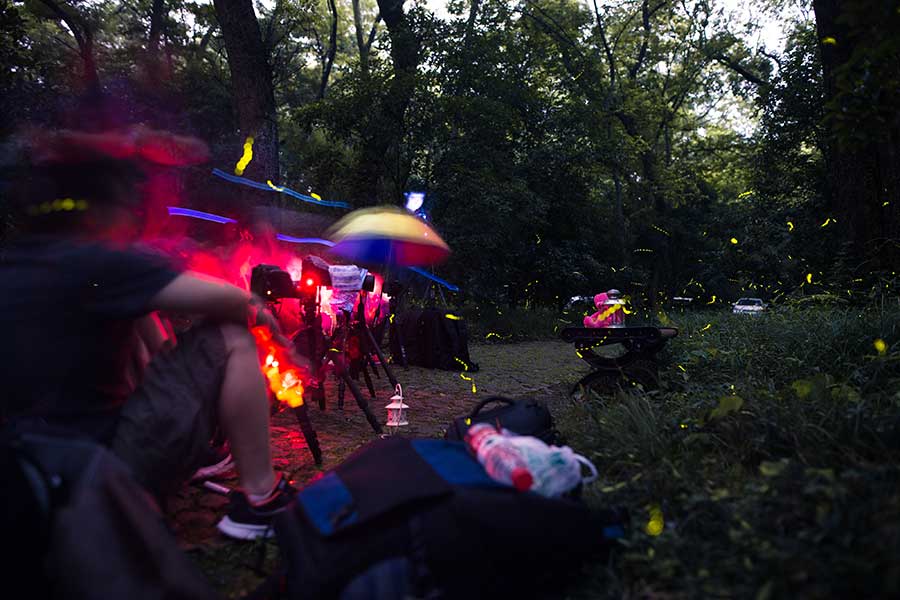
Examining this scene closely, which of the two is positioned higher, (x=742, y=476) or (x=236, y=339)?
(x=236, y=339)

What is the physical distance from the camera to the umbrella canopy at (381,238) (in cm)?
679

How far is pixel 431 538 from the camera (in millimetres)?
1669

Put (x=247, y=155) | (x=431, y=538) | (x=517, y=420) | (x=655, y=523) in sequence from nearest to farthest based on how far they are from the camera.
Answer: (x=431, y=538), (x=655, y=523), (x=517, y=420), (x=247, y=155)

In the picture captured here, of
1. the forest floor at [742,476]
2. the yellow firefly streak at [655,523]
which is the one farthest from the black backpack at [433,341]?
the yellow firefly streak at [655,523]

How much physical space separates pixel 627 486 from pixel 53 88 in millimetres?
17492

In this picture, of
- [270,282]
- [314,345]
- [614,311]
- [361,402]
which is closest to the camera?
[270,282]

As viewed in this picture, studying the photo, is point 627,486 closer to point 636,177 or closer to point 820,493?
point 820,493

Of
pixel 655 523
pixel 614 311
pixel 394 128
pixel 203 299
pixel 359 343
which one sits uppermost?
pixel 394 128

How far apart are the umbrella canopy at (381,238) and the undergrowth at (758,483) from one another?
12.7 ft

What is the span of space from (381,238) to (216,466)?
4122 millimetres

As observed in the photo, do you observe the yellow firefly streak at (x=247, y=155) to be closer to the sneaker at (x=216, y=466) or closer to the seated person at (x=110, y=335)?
the sneaker at (x=216, y=466)

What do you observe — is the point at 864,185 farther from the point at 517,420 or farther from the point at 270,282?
the point at 270,282

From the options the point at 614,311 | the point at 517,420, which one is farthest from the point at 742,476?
the point at 614,311

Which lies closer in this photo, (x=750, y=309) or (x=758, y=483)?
(x=758, y=483)
